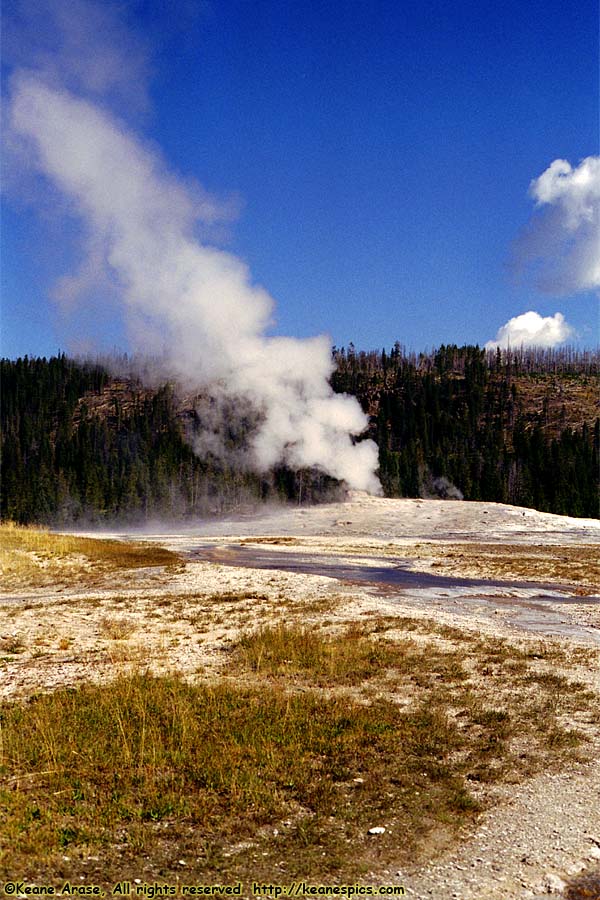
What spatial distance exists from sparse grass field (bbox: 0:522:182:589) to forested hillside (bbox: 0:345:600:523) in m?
65.6

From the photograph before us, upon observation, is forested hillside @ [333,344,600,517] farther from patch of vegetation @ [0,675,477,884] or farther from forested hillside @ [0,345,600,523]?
patch of vegetation @ [0,675,477,884]

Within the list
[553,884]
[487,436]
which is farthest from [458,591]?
[487,436]

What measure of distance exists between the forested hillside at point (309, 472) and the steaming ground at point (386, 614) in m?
58.1

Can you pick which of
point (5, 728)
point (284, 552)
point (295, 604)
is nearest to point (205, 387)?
point (284, 552)

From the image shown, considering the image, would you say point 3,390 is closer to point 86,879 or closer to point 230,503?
point 230,503

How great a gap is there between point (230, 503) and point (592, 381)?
127 meters

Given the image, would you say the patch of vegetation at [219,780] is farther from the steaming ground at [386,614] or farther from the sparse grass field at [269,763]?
the steaming ground at [386,614]

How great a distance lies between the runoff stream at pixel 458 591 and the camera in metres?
26.7

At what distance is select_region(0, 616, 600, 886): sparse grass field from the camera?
834cm

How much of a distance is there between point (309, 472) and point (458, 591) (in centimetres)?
8175

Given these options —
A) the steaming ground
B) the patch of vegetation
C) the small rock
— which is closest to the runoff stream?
the steaming ground

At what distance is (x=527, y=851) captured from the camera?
8711 millimetres

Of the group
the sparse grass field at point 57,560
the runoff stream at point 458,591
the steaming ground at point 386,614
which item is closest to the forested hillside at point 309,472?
the steaming ground at point 386,614

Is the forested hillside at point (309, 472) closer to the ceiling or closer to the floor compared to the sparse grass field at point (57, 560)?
closer to the ceiling
